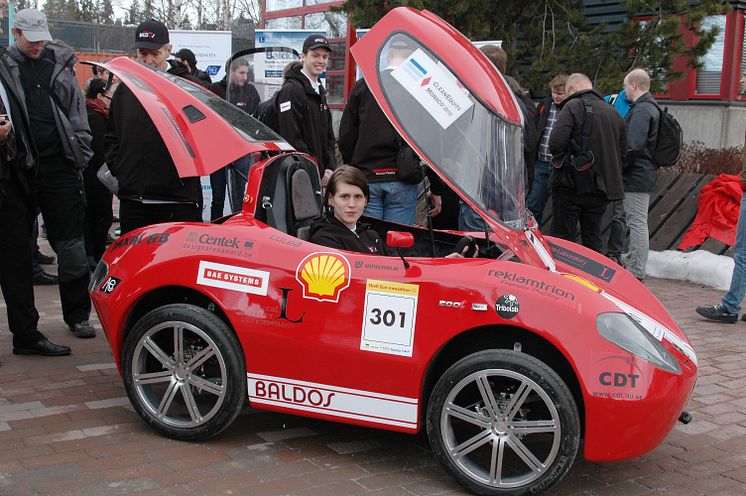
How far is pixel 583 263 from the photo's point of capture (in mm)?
4715

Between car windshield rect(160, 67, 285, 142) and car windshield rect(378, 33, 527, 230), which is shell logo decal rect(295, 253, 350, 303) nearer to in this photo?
car windshield rect(378, 33, 527, 230)

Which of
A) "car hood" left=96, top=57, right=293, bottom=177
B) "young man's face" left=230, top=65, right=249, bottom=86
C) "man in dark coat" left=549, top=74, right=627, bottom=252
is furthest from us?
"young man's face" left=230, top=65, right=249, bottom=86

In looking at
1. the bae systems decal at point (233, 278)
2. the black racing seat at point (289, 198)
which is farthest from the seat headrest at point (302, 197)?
the bae systems decal at point (233, 278)

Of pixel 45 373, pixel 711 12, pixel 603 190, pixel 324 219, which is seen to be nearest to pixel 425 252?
pixel 324 219

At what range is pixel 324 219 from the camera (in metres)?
4.68

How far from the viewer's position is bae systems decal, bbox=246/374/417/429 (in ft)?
13.1

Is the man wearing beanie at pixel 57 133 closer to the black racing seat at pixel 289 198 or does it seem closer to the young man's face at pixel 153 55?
the young man's face at pixel 153 55

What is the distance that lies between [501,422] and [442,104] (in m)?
1.49

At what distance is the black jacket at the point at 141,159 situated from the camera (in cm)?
→ 554

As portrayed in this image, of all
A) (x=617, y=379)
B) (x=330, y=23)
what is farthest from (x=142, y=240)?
(x=330, y=23)

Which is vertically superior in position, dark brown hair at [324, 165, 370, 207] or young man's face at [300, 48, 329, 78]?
young man's face at [300, 48, 329, 78]

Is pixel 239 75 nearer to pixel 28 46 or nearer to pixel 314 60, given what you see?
pixel 314 60

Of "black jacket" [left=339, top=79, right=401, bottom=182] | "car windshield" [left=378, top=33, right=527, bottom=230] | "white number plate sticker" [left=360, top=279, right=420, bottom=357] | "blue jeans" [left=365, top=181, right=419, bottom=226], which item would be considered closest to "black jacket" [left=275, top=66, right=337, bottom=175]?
"black jacket" [left=339, top=79, right=401, bottom=182]

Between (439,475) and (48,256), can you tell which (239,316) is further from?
(48,256)
